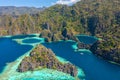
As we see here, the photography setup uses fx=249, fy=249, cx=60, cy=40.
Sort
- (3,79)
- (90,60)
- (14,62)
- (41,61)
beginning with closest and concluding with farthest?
(3,79) → (41,61) → (14,62) → (90,60)

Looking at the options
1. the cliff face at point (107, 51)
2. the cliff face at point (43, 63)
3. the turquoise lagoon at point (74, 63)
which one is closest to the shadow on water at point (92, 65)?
the turquoise lagoon at point (74, 63)

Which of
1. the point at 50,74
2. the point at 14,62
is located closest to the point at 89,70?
the point at 50,74

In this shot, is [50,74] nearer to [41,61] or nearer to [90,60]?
[41,61]

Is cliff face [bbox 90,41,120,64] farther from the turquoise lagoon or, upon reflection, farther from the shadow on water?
the shadow on water

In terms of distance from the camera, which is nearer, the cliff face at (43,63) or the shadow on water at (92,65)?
the shadow on water at (92,65)

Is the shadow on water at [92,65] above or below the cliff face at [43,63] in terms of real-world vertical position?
below

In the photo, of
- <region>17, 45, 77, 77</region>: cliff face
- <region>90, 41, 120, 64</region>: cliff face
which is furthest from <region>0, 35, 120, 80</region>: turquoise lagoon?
<region>90, 41, 120, 64</region>: cliff face

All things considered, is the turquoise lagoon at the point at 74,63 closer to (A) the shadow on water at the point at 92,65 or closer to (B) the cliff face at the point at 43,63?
(A) the shadow on water at the point at 92,65
